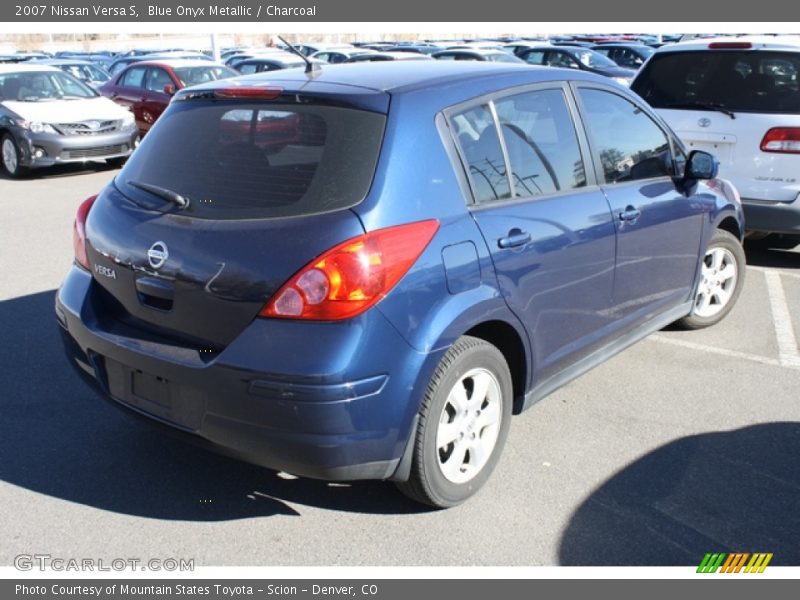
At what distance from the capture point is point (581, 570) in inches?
119

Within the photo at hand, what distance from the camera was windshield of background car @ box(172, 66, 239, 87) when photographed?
45.9 ft

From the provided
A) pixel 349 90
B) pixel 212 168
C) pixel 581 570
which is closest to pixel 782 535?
pixel 581 570

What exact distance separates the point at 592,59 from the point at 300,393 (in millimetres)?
17966

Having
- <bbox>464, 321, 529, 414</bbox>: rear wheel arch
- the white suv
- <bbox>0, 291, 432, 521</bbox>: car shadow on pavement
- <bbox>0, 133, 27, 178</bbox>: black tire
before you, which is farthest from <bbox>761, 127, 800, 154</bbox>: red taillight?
<bbox>0, 133, 27, 178</bbox>: black tire

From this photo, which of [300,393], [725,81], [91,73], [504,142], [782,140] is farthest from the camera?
[91,73]

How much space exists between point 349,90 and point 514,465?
186 centimetres

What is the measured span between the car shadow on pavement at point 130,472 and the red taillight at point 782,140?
14.9 feet

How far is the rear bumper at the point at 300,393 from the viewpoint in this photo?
2777 mm

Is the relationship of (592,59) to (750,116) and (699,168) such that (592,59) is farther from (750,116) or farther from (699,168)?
(699,168)

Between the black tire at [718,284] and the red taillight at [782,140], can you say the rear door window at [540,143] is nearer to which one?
the black tire at [718,284]

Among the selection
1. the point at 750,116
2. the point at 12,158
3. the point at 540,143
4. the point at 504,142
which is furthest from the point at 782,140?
the point at 12,158

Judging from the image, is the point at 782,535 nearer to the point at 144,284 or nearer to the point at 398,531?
the point at 398,531

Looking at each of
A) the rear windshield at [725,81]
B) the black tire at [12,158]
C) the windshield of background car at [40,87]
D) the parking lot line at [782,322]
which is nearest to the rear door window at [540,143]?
the parking lot line at [782,322]

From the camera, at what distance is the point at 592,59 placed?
62.2 feet
